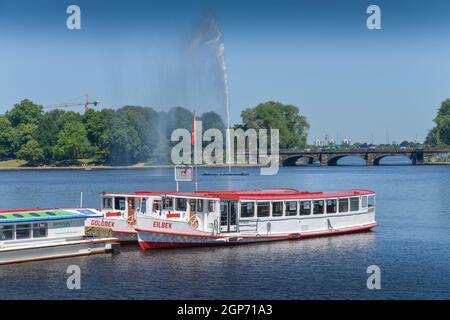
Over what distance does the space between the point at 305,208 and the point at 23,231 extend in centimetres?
2298

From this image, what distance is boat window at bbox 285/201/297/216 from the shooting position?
60.1 metres

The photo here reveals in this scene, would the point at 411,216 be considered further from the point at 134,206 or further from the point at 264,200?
the point at 134,206

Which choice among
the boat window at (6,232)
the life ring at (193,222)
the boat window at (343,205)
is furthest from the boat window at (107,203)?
the boat window at (343,205)

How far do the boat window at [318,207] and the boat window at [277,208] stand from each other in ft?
12.1

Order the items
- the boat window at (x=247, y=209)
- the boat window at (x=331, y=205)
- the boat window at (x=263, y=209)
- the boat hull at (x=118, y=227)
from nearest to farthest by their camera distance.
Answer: the boat window at (x=247, y=209)
the boat hull at (x=118, y=227)
the boat window at (x=263, y=209)
the boat window at (x=331, y=205)

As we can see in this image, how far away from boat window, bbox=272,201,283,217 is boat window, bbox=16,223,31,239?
19.2 metres

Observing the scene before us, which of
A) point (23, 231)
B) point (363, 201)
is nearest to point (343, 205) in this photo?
point (363, 201)

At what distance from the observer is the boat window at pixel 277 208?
59.2m

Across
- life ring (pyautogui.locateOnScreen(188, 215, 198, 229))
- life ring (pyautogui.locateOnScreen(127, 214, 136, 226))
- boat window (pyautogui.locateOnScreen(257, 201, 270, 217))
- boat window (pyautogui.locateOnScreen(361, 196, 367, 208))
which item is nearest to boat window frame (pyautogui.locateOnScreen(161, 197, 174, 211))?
life ring (pyautogui.locateOnScreen(127, 214, 136, 226))

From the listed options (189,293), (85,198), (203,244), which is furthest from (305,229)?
(85,198)

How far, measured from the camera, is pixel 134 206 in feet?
200

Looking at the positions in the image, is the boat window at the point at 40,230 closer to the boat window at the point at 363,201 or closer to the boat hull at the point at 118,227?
the boat hull at the point at 118,227

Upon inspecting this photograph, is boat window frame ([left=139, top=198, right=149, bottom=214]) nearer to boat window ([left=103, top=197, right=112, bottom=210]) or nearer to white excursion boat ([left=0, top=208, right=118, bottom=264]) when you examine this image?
boat window ([left=103, top=197, right=112, bottom=210])

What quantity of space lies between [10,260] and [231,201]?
668 inches
